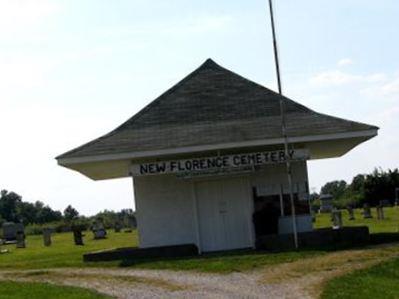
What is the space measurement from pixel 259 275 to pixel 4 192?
121 m

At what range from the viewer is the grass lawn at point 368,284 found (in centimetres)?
1544

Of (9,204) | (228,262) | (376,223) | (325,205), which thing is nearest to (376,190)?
(325,205)

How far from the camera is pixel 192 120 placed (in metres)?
26.7

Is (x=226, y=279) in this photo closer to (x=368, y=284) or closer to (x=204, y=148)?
(x=368, y=284)

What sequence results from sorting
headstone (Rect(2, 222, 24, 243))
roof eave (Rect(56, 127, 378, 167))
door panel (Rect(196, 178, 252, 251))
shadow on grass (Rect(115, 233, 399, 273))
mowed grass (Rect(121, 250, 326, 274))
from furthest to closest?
headstone (Rect(2, 222, 24, 243)) → door panel (Rect(196, 178, 252, 251)) → roof eave (Rect(56, 127, 378, 167)) → shadow on grass (Rect(115, 233, 399, 273)) → mowed grass (Rect(121, 250, 326, 274))

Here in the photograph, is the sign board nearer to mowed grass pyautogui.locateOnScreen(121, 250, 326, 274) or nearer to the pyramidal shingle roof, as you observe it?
the pyramidal shingle roof

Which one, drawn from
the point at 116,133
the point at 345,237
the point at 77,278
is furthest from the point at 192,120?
the point at 77,278

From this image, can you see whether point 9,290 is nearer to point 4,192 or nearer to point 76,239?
point 76,239

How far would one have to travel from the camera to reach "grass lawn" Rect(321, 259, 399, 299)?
1544 centimetres

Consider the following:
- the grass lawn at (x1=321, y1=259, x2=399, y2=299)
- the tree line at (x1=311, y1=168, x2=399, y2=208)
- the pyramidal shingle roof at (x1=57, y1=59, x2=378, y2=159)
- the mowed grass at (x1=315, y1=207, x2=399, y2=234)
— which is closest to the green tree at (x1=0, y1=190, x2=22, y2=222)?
the tree line at (x1=311, y1=168, x2=399, y2=208)

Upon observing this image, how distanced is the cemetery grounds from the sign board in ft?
10.8

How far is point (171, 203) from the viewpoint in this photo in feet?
86.6

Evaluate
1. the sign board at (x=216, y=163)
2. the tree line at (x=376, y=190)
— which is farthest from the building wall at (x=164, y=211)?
the tree line at (x=376, y=190)

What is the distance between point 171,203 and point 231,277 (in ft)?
28.4
